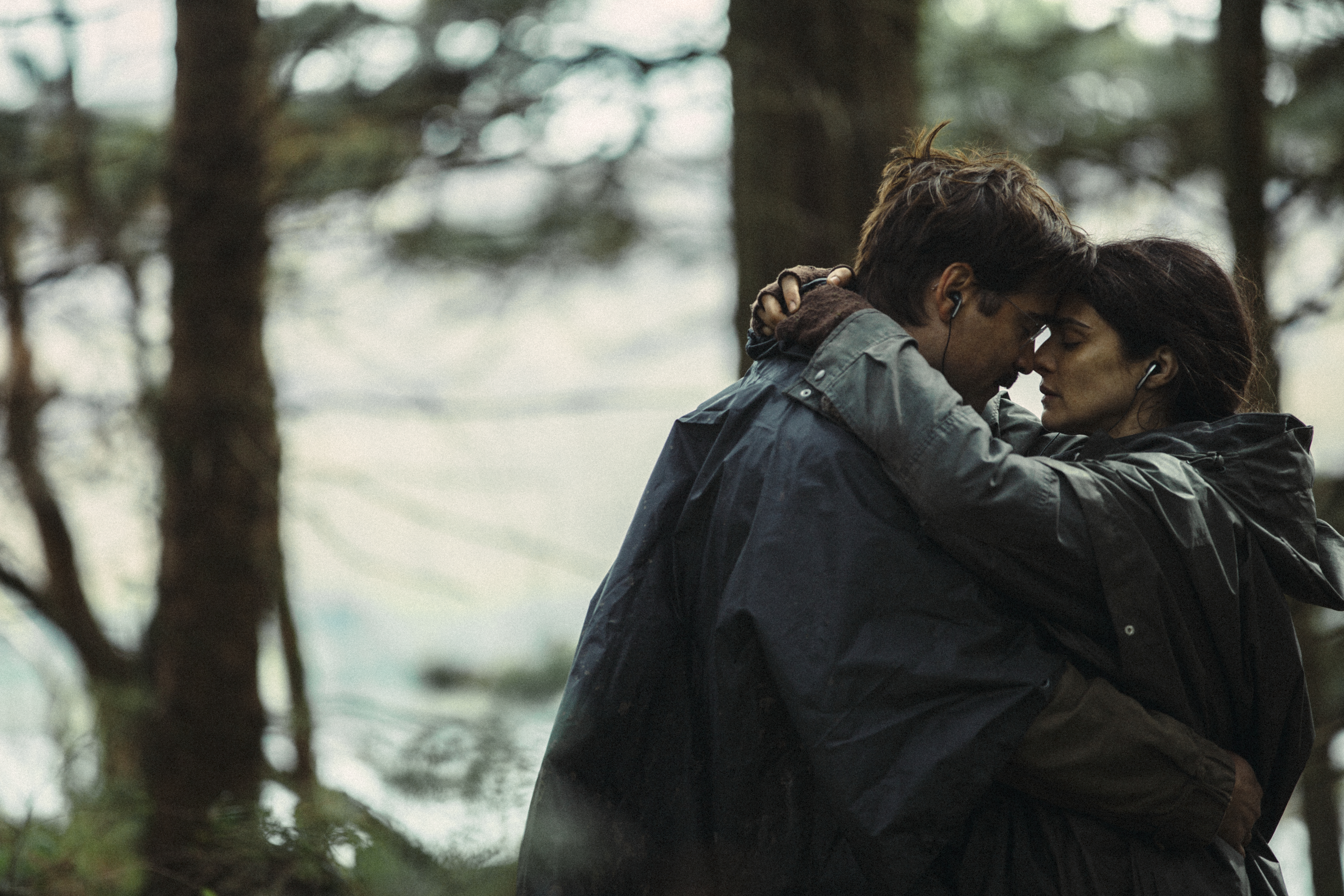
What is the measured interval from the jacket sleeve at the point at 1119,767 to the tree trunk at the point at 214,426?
420cm

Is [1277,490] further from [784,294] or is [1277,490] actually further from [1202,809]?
[784,294]

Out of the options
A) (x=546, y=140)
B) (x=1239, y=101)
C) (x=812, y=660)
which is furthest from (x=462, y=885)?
(x=546, y=140)

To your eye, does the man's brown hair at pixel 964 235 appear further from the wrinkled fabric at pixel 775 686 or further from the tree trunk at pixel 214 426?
the tree trunk at pixel 214 426

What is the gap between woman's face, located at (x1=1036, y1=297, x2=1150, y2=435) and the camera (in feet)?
6.71

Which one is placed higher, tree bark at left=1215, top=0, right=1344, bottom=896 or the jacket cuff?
tree bark at left=1215, top=0, right=1344, bottom=896

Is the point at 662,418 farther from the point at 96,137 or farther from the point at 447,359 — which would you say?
the point at 96,137

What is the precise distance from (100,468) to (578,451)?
189 inches

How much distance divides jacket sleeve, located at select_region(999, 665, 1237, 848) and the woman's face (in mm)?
584

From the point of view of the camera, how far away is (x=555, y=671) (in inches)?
257

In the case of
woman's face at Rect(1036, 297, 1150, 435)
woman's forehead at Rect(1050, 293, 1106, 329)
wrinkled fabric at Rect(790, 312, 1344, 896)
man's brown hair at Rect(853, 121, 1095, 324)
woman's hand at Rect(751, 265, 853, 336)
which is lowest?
wrinkled fabric at Rect(790, 312, 1344, 896)

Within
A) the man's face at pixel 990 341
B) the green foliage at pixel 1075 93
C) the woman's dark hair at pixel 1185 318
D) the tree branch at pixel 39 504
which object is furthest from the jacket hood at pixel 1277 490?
the tree branch at pixel 39 504

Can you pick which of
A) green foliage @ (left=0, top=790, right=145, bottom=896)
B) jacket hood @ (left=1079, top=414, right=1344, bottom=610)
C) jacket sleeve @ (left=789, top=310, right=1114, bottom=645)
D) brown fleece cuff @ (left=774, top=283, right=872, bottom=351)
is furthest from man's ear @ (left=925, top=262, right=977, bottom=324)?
green foliage @ (left=0, top=790, right=145, bottom=896)

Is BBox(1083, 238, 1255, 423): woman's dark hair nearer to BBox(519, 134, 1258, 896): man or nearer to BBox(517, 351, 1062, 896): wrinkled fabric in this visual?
BBox(519, 134, 1258, 896): man

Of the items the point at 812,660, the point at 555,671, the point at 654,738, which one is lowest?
the point at 555,671
